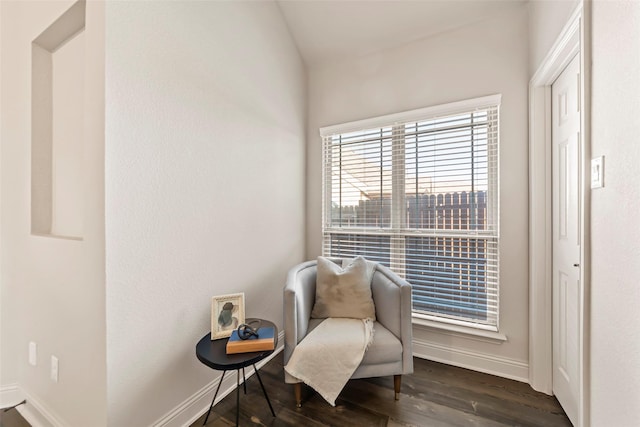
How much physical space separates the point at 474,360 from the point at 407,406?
2.44 ft

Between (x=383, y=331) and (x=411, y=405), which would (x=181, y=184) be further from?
(x=411, y=405)

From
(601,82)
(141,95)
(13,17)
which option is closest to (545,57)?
(601,82)

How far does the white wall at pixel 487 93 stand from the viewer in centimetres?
193

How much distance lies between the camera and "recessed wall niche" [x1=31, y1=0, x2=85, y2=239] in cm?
155

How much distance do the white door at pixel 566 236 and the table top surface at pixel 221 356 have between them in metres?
1.71

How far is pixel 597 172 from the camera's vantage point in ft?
3.62

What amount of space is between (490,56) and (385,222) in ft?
4.93

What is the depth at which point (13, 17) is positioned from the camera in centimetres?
172

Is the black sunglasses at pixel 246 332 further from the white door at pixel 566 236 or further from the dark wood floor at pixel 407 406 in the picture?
the white door at pixel 566 236

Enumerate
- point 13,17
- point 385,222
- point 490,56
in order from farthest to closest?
point 385,222
point 490,56
point 13,17

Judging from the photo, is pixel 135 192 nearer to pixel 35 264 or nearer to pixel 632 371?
pixel 35 264

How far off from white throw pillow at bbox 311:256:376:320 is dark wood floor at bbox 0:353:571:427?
49cm

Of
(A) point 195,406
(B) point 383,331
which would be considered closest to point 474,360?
(B) point 383,331

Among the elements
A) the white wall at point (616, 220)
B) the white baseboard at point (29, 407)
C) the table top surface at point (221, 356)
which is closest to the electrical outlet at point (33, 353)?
the white baseboard at point (29, 407)
